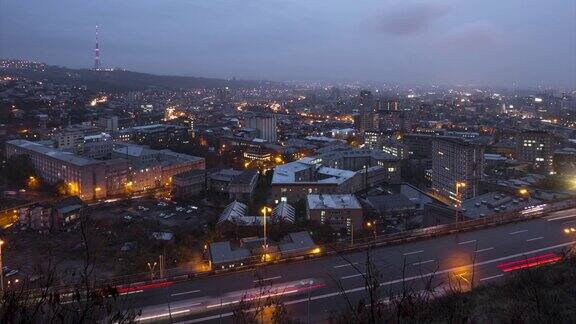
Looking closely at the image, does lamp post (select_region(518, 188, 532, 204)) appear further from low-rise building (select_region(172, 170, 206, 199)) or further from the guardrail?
low-rise building (select_region(172, 170, 206, 199))

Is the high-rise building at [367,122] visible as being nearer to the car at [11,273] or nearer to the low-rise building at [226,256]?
the low-rise building at [226,256]

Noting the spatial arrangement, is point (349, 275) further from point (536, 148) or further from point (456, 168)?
point (536, 148)

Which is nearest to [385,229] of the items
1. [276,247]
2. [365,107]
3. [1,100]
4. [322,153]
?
[276,247]

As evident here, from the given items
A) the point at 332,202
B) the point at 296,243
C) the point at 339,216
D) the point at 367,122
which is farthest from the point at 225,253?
the point at 367,122

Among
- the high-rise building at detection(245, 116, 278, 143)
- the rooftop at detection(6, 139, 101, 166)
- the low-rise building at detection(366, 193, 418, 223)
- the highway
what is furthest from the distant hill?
the highway

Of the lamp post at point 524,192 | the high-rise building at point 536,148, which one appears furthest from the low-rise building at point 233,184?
the high-rise building at point 536,148

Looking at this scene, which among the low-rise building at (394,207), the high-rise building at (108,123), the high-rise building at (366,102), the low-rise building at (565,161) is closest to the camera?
the low-rise building at (394,207)
